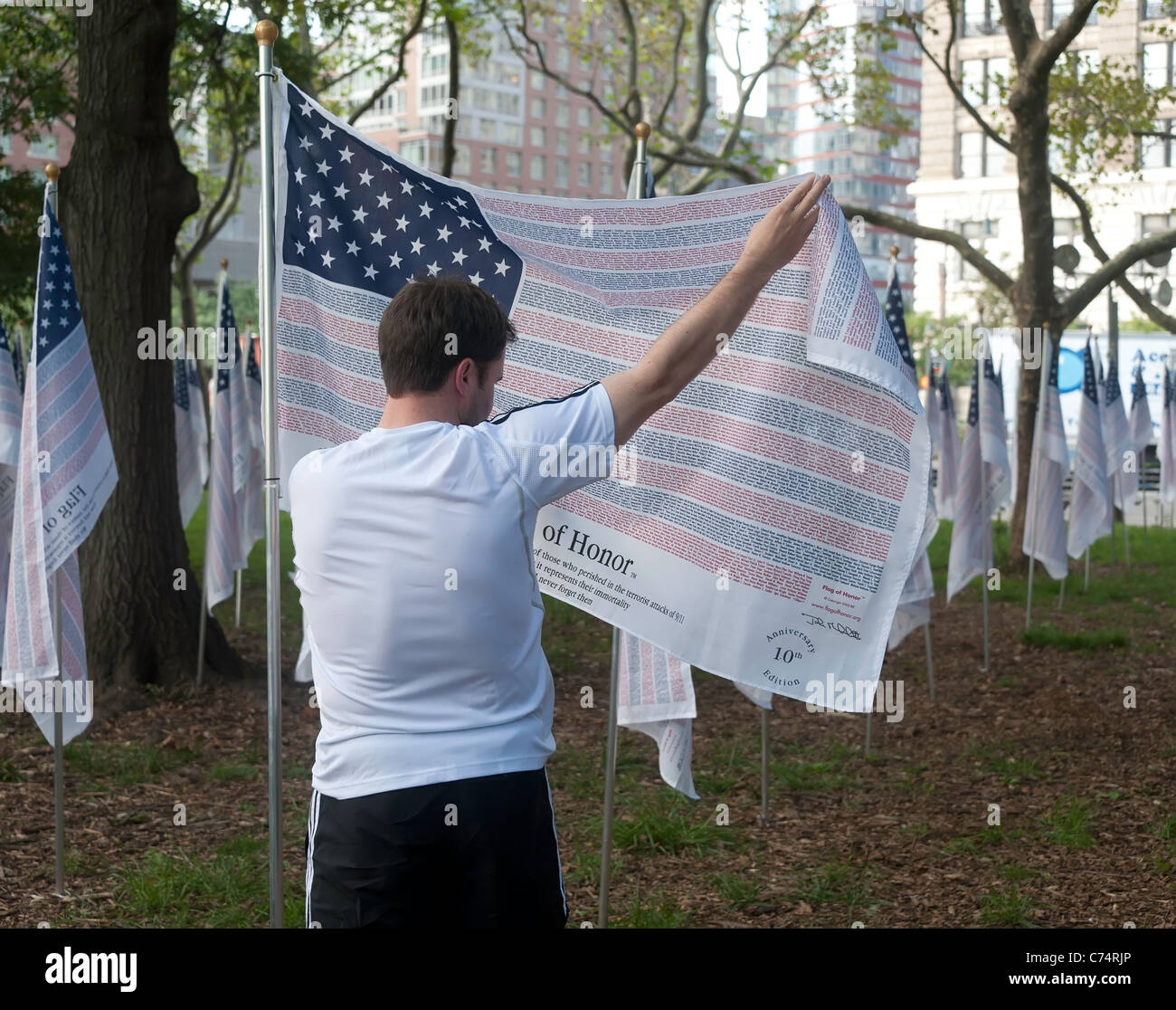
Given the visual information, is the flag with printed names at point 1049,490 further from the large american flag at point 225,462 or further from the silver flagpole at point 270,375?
the silver flagpole at point 270,375

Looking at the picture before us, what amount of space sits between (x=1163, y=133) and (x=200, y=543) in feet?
48.1

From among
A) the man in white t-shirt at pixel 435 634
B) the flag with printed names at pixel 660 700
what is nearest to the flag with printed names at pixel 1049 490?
the flag with printed names at pixel 660 700

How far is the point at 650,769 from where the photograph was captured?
793 cm

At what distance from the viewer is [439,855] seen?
2686mm

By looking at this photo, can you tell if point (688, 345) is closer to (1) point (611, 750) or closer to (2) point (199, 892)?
(1) point (611, 750)

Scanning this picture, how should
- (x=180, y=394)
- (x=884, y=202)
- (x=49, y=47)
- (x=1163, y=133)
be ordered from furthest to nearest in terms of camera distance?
(x=884, y=202) → (x=1163, y=133) → (x=49, y=47) → (x=180, y=394)

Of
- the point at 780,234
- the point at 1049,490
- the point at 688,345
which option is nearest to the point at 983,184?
the point at 1049,490

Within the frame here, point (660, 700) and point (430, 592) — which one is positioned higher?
point (430, 592)

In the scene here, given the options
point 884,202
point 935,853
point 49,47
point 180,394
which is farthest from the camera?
point 884,202

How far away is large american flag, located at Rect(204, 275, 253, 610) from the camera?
396 inches

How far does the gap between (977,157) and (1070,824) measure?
62322mm

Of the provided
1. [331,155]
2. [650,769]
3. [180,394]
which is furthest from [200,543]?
[331,155]
